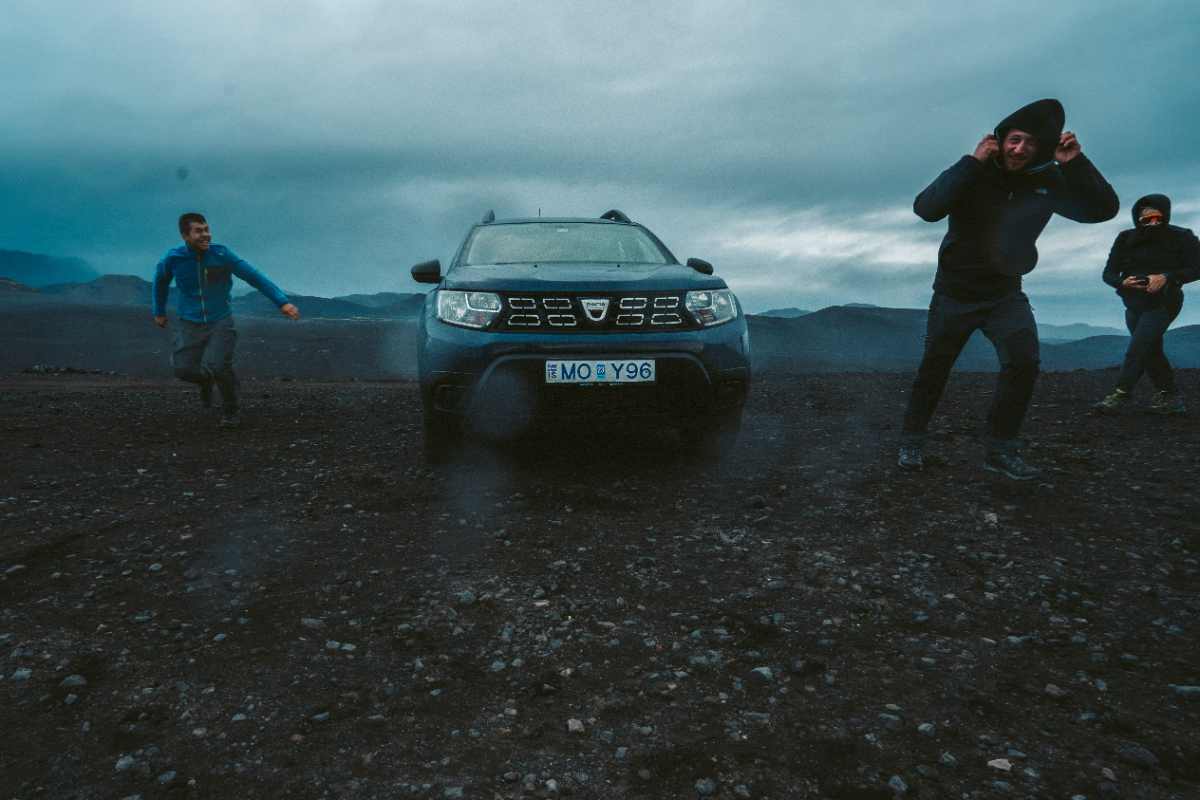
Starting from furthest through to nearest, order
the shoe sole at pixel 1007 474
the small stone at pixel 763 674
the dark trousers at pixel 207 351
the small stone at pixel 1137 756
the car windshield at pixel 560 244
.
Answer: the dark trousers at pixel 207 351 < the car windshield at pixel 560 244 < the shoe sole at pixel 1007 474 < the small stone at pixel 763 674 < the small stone at pixel 1137 756

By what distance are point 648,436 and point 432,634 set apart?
3589mm

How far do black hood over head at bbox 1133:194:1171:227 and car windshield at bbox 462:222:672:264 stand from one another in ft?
14.9

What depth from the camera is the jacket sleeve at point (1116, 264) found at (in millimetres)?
6762

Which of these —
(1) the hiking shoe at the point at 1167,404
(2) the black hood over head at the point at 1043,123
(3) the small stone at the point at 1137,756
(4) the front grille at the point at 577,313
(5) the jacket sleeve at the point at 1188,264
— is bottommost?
(3) the small stone at the point at 1137,756

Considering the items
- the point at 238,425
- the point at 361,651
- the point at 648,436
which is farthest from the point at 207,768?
the point at 238,425

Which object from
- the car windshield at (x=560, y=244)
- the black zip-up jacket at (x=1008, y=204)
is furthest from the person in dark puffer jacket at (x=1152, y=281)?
Answer: the car windshield at (x=560, y=244)

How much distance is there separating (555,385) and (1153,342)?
5823 millimetres

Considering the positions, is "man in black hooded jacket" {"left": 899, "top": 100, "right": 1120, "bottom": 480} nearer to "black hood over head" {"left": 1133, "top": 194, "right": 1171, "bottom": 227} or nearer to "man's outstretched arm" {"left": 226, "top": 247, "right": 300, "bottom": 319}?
"black hood over head" {"left": 1133, "top": 194, "right": 1171, "bottom": 227}

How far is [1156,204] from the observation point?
256 inches

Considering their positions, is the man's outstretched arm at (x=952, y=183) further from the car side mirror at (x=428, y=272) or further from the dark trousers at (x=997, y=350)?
the car side mirror at (x=428, y=272)

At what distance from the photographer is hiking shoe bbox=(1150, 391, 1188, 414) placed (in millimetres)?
6711

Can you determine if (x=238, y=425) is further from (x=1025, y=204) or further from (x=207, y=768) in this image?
(x=1025, y=204)

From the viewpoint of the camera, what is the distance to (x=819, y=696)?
2102mm

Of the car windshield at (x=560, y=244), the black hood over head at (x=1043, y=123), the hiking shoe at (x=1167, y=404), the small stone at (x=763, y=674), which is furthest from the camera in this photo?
the hiking shoe at (x=1167, y=404)
